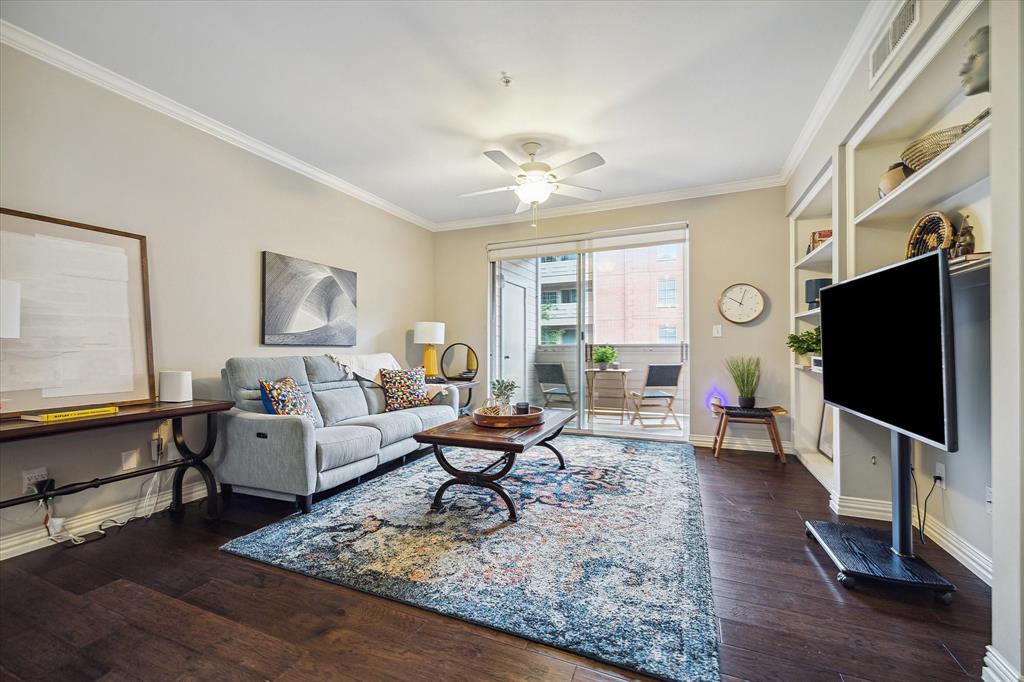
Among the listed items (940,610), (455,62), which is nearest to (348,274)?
(455,62)

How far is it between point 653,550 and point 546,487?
1088 mm

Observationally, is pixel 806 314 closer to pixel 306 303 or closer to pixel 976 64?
pixel 976 64

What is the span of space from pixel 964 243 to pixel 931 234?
0.21 meters

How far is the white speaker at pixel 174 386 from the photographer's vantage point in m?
2.69

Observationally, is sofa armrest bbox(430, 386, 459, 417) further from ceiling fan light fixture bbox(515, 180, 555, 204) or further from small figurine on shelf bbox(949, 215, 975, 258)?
small figurine on shelf bbox(949, 215, 975, 258)

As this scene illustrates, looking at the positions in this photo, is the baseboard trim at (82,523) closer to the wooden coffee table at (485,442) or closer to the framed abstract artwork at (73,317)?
the framed abstract artwork at (73,317)

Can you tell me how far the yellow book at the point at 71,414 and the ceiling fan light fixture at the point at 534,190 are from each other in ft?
9.71

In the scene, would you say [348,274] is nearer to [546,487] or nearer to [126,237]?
[126,237]

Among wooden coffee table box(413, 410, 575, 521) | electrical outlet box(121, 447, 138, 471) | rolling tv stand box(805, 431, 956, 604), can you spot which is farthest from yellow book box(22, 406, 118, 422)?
rolling tv stand box(805, 431, 956, 604)

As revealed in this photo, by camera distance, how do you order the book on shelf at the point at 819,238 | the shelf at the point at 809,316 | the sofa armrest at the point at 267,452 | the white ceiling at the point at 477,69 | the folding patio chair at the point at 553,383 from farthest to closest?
the folding patio chair at the point at 553,383 → the shelf at the point at 809,316 → the book on shelf at the point at 819,238 → the sofa armrest at the point at 267,452 → the white ceiling at the point at 477,69

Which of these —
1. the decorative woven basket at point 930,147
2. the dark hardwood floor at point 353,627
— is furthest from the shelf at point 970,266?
the dark hardwood floor at point 353,627

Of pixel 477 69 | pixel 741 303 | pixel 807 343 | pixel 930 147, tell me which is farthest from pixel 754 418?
pixel 477 69

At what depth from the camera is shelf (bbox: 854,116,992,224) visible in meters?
1.63

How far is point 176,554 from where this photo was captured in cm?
223
